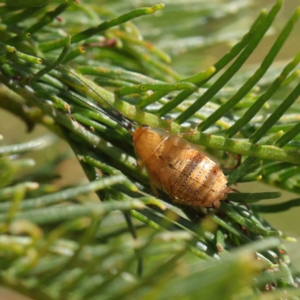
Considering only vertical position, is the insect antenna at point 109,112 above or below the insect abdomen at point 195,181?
above

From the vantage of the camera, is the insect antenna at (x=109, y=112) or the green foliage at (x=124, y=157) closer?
the green foliage at (x=124, y=157)

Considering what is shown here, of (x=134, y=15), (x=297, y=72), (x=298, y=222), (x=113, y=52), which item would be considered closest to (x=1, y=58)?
(x=134, y=15)

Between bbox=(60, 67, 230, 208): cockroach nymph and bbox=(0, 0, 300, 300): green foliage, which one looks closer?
bbox=(0, 0, 300, 300): green foliage

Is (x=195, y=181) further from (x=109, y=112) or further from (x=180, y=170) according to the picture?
(x=109, y=112)

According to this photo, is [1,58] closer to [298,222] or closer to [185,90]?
[185,90]

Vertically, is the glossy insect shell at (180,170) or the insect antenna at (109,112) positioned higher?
the insect antenna at (109,112)

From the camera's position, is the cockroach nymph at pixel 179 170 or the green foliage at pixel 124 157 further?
the cockroach nymph at pixel 179 170
